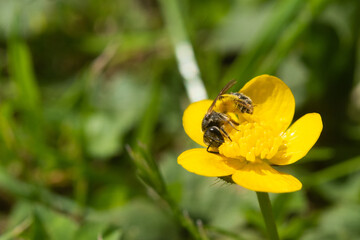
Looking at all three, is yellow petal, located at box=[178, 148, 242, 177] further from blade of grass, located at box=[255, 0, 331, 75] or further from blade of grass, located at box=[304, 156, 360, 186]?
blade of grass, located at box=[255, 0, 331, 75]

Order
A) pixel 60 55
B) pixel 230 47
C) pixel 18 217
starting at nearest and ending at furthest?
pixel 18 217, pixel 230 47, pixel 60 55

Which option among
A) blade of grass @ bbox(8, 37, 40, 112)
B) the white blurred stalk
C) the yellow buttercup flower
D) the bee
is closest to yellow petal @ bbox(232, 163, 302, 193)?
the yellow buttercup flower

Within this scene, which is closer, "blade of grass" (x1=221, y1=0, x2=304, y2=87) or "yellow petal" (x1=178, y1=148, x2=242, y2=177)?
"yellow petal" (x1=178, y1=148, x2=242, y2=177)

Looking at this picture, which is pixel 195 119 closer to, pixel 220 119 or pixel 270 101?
pixel 220 119

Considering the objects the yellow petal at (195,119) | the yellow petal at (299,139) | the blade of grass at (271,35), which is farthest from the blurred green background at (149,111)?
the yellow petal at (299,139)

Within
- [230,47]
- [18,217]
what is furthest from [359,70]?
[18,217]

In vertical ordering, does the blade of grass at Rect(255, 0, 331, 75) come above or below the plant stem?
above

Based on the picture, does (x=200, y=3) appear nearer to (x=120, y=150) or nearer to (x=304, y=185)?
(x=120, y=150)
